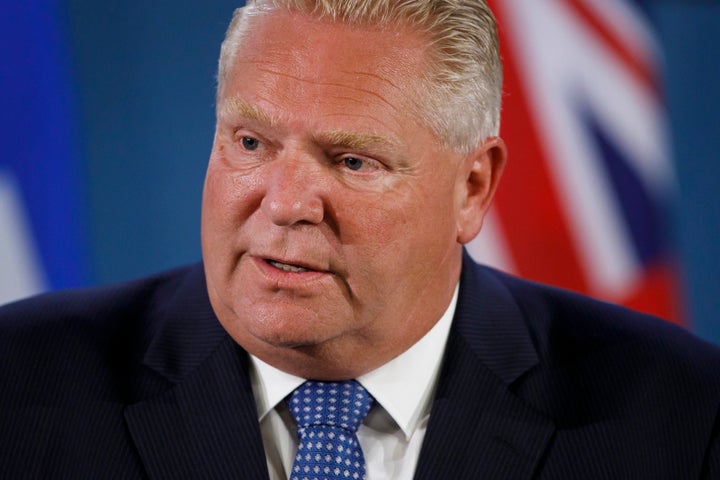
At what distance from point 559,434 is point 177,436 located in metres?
0.73

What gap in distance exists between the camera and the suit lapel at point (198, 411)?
1.81 meters

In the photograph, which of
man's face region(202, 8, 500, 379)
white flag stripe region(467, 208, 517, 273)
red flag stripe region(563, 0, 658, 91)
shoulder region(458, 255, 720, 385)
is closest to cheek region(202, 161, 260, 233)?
man's face region(202, 8, 500, 379)

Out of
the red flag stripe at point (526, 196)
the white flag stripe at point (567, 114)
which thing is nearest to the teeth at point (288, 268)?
the red flag stripe at point (526, 196)

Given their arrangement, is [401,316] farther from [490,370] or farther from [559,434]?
[559,434]

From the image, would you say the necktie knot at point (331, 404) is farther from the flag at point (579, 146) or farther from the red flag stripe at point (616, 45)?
the red flag stripe at point (616, 45)

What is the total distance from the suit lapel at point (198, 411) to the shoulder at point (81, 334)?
64 mm

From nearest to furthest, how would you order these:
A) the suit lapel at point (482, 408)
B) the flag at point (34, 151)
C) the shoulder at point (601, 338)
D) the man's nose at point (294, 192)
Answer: the man's nose at point (294, 192) → the suit lapel at point (482, 408) → the shoulder at point (601, 338) → the flag at point (34, 151)

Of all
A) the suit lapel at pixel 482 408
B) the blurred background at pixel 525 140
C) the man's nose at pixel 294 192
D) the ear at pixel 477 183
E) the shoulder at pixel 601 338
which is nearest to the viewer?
the man's nose at pixel 294 192

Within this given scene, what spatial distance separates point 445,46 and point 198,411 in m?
0.82

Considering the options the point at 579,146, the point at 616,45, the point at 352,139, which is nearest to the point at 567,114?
the point at 579,146

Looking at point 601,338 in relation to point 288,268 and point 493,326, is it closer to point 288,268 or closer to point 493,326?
point 493,326

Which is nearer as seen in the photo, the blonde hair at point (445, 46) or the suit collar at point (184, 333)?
the blonde hair at point (445, 46)

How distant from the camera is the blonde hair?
1765mm

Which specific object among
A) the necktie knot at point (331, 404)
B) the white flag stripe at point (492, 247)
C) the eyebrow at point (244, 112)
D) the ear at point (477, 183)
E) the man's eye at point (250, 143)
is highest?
the eyebrow at point (244, 112)
